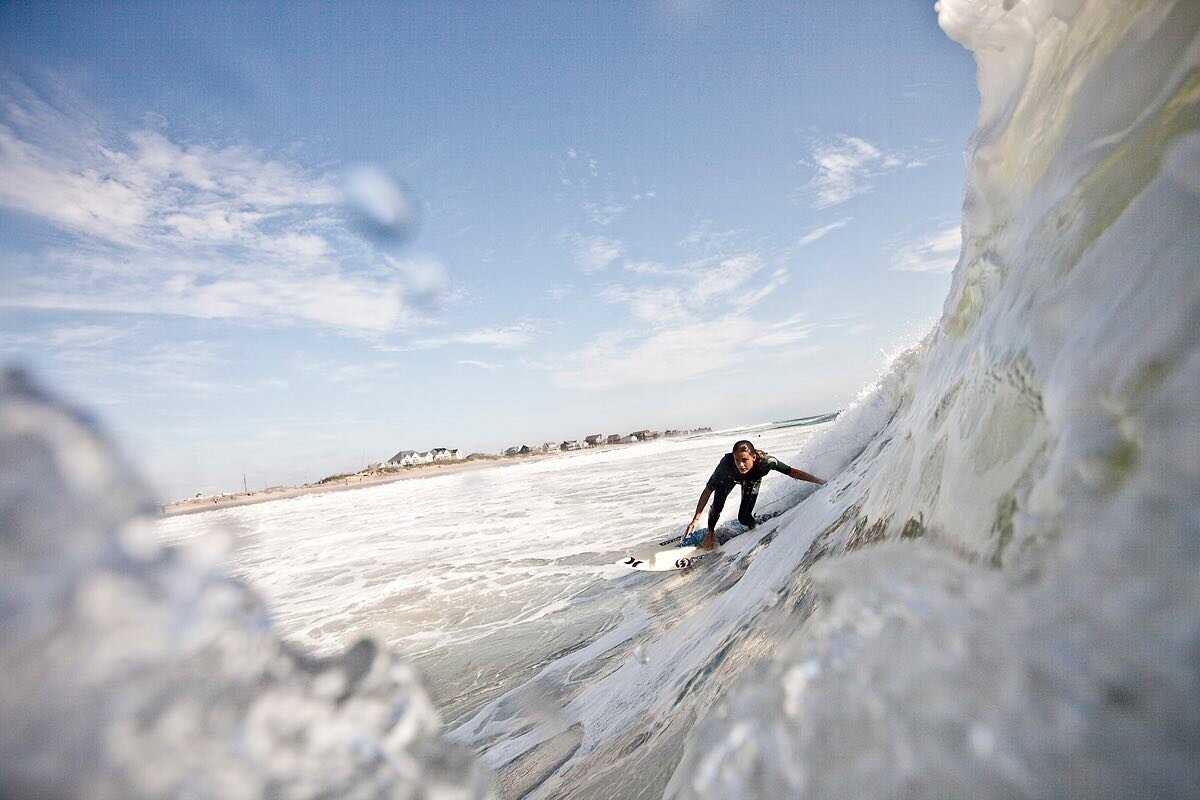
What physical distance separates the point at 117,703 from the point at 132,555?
188 millimetres

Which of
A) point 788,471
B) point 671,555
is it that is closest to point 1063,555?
point 671,555

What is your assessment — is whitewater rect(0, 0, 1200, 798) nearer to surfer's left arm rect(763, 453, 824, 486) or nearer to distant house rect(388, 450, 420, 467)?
surfer's left arm rect(763, 453, 824, 486)

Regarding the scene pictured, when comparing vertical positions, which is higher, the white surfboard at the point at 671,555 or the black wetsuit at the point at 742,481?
the black wetsuit at the point at 742,481

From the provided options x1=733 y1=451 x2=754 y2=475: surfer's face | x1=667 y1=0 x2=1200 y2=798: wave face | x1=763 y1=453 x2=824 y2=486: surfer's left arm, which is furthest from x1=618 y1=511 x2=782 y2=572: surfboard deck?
x1=667 y1=0 x2=1200 y2=798: wave face

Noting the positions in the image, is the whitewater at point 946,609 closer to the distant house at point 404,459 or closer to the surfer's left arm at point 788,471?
the surfer's left arm at point 788,471

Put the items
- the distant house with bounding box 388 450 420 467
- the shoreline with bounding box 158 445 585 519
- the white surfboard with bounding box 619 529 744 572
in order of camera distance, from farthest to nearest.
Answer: the distant house with bounding box 388 450 420 467
the shoreline with bounding box 158 445 585 519
the white surfboard with bounding box 619 529 744 572

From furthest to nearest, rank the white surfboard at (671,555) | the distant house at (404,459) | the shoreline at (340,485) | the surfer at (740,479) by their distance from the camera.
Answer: the distant house at (404,459) < the shoreline at (340,485) < the surfer at (740,479) < the white surfboard at (671,555)

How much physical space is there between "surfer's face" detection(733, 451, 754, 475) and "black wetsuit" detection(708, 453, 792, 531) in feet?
0.31

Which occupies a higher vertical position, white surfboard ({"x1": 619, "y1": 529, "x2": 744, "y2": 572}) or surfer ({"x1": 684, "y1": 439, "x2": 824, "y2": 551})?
surfer ({"x1": 684, "y1": 439, "x2": 824, "y2": 551})

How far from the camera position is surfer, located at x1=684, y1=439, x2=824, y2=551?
5883 millimetres

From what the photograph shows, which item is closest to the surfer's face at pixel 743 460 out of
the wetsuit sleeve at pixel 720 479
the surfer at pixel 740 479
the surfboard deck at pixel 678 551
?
the surfer at pixel 740 479

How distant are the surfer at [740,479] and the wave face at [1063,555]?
14.0 ft

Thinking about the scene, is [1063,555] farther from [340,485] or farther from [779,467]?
[340,485]

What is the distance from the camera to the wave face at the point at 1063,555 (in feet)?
2.09
